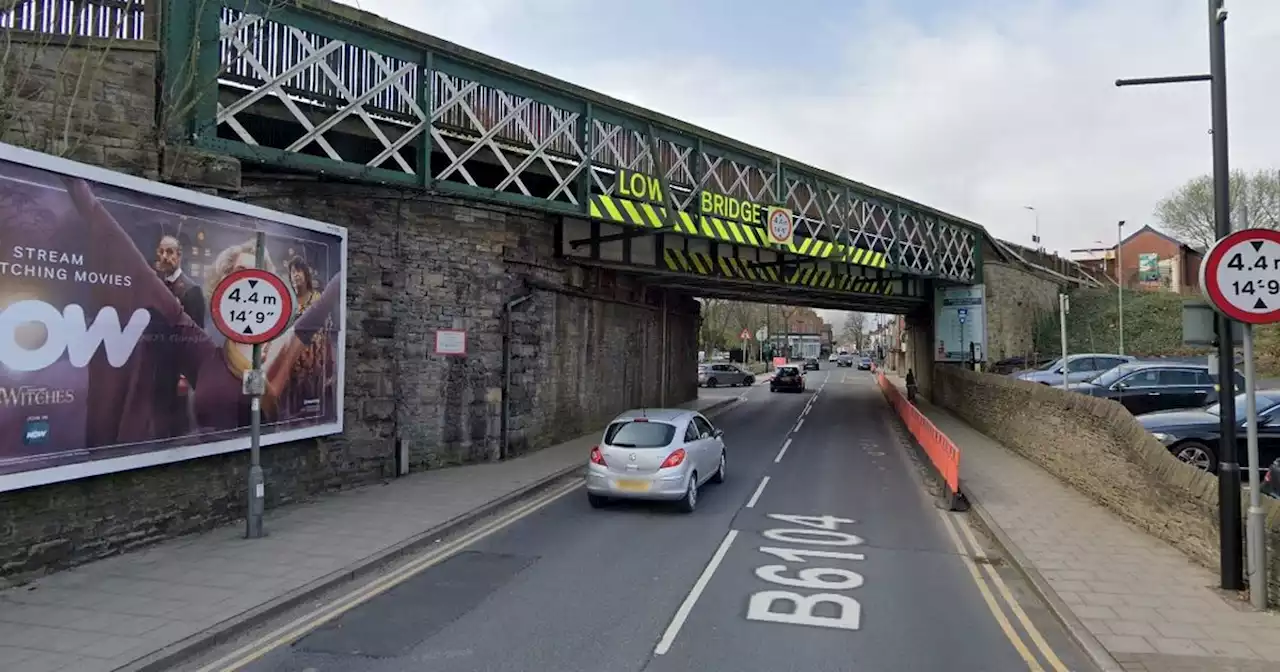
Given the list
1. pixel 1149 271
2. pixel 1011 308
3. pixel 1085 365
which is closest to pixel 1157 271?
pixel 1149 271

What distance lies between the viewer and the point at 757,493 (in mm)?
13164

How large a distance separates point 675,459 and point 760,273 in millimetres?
13398

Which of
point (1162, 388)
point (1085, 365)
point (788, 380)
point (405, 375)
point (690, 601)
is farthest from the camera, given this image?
point (788, 380)

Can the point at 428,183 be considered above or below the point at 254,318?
above

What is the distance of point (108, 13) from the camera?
30.1 feet

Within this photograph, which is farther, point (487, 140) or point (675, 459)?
point (487, 140)

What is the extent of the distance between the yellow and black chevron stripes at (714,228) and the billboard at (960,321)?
8.27m

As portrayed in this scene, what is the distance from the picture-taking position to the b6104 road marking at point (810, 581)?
6766 millimetres

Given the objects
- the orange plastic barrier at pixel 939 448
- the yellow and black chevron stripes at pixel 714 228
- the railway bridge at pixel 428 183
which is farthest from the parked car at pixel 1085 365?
the railway bridge at pixel 428 183

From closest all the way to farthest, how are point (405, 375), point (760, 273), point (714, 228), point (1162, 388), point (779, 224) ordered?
1. point (405, 375)
2. point (714, 228)
3. point (1162, 388)
4. point (779, 224)
5. point (760, 273)

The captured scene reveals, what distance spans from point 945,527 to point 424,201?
9887 millimetres

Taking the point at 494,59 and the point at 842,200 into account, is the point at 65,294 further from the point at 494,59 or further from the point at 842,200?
the point at 842,200

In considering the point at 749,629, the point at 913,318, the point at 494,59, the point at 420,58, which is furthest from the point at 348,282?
the point at 913,318

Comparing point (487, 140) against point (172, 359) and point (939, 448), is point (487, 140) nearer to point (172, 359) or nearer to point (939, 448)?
point (172, 359)
